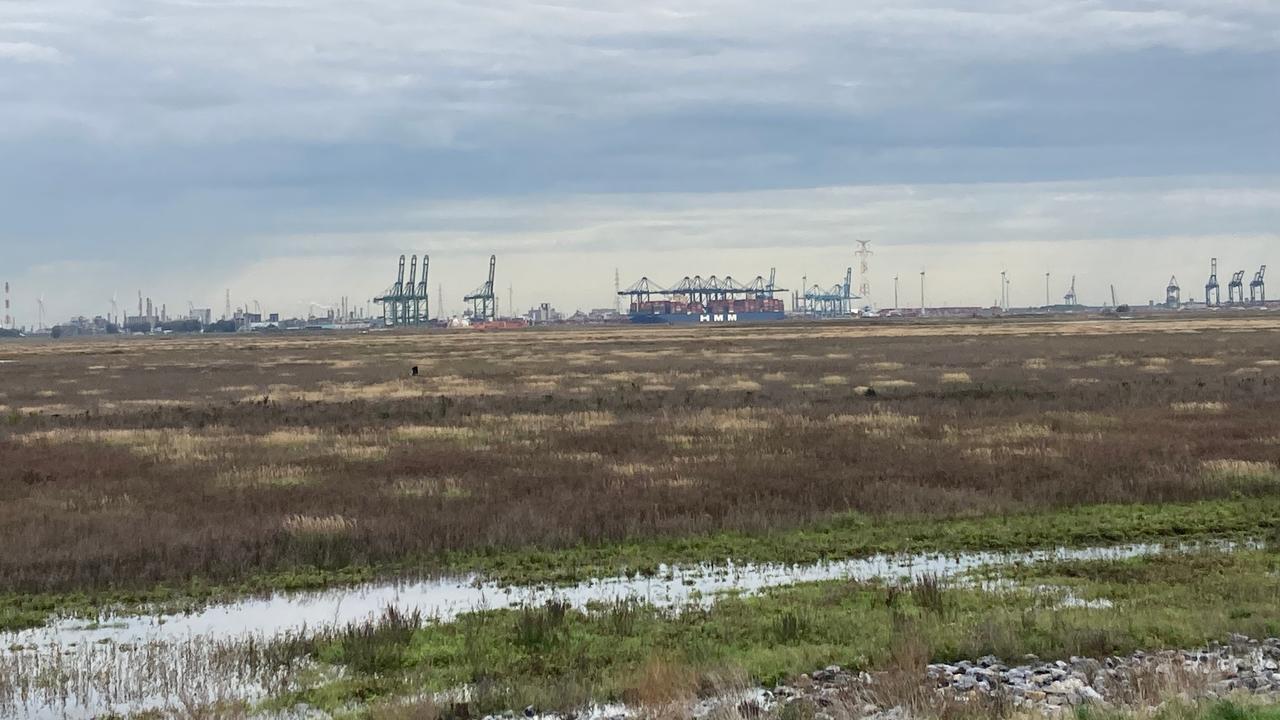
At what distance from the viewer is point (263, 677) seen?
10.1m

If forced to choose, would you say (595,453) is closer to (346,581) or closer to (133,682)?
(346,581)

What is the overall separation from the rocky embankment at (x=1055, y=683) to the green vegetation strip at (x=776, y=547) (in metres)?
5.36

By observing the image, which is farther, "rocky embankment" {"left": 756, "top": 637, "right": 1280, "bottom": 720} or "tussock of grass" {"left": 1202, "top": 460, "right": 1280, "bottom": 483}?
"tussock of grass" {"left": 1202, "top": 460, "right": 1280, "bottom": 483}

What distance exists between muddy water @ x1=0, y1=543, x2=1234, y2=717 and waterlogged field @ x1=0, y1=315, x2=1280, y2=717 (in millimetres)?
57

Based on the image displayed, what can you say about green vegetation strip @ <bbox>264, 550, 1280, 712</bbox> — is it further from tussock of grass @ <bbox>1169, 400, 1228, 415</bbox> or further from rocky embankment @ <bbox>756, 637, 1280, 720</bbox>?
tussock of grass @ <bbox>1169, 400, 1228, 415</bbox>

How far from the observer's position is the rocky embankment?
838 cm

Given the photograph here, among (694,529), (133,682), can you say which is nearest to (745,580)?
(694,529)

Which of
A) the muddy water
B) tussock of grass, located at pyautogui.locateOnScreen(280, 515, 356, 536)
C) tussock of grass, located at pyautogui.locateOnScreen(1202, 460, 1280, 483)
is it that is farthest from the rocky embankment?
tussock of grass, located at pyautogui.locateOnScreen(1202, 460, 1280, 483)

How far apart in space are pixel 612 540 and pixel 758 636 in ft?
19.0

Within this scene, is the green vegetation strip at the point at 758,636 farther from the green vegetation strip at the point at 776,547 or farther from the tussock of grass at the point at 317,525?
the tussock of grass at the point at 317,525

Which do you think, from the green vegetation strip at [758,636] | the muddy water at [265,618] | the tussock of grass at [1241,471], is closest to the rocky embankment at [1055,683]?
the green vegetation strip at [758,636]

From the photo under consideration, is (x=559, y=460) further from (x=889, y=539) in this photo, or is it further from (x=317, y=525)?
(x=889, y=539)

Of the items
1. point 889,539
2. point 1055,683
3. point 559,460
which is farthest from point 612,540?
point 559,460

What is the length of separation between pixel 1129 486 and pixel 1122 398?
1792cm
